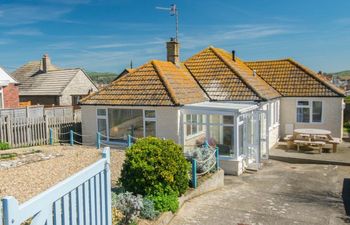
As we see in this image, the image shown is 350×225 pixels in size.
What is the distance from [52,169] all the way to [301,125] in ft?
56.8

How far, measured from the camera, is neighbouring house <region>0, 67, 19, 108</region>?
24.8 metres

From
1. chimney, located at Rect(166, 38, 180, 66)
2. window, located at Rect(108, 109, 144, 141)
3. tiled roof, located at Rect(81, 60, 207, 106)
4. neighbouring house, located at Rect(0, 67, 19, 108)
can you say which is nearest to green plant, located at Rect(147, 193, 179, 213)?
tiled roof, located at Rect(81, 60, 207, 106)

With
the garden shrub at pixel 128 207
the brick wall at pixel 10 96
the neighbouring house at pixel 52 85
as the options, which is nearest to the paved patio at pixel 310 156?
the garden shrub at pixel 128 207

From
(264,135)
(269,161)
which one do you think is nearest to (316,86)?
(264,135)

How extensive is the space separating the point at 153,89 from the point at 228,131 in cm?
495

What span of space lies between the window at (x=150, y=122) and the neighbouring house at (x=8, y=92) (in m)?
13.2

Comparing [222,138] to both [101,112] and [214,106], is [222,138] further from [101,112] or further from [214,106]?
[101,112]

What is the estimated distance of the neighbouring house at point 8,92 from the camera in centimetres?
2475

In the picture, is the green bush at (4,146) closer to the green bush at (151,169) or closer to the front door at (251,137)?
the green bush at (151,169)

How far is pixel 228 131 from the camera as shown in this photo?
15.9m

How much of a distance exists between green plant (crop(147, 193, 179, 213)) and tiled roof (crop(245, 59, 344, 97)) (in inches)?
651

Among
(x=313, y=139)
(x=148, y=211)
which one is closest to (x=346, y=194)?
(x=313, y=139)

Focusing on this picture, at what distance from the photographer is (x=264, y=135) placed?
1977 cm

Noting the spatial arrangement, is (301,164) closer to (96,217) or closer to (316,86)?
(316,86)
